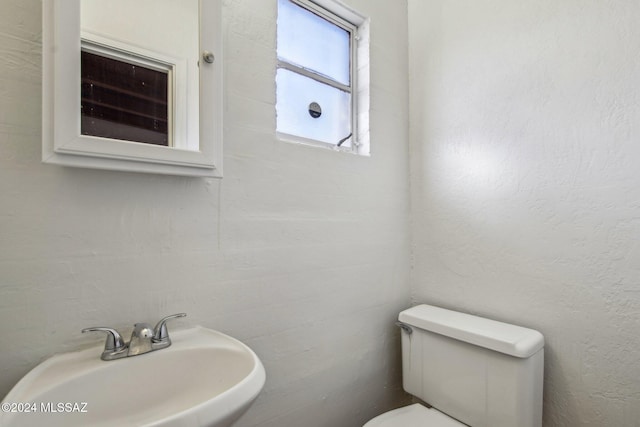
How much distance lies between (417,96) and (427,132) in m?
0.20

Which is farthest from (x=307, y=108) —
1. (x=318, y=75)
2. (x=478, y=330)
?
(x=478, y=330)

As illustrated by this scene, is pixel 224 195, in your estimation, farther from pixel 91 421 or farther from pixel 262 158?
pixel 91 421

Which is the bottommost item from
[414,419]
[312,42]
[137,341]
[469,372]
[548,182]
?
[414,419]

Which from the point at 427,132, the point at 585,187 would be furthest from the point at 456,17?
the point at 585,187

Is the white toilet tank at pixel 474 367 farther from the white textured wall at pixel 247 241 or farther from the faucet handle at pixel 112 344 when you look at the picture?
the faucet handle at pixel 112 344

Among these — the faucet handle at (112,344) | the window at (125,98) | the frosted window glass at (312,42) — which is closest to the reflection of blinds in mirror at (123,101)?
the window at (125,98)

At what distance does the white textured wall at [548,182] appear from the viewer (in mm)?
966

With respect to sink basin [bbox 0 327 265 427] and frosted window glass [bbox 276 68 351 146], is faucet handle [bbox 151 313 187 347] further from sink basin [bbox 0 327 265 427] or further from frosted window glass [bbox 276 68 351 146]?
frosted window glass [bbox 276 68 351 146]

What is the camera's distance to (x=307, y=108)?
1.31 metres

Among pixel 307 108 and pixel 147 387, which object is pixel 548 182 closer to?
pixel 307 108

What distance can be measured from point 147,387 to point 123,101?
703 mm

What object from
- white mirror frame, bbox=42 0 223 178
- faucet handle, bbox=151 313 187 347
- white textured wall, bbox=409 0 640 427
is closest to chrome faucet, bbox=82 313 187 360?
faucet handle, bbox=151 313 187 347

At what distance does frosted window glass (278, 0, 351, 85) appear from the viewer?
4.06 feet

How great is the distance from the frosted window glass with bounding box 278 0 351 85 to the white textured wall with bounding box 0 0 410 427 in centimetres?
14
